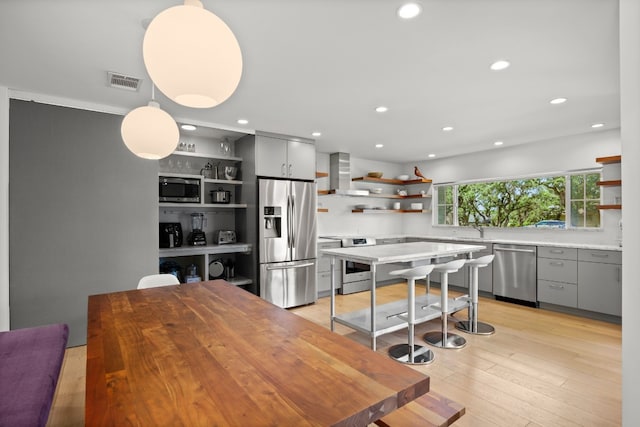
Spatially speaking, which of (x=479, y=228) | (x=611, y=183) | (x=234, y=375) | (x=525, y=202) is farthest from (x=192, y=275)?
(x=611, y=183)

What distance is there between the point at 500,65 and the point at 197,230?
370 centimetres

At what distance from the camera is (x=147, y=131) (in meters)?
1.73

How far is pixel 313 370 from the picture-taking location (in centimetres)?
102

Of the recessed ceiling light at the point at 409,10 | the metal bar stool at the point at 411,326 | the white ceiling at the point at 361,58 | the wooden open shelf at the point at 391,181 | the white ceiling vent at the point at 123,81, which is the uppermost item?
the white ceiling at the point at 361,58

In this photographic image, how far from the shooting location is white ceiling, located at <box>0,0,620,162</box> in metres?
1.76

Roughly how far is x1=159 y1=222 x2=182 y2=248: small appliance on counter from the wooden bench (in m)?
3.34

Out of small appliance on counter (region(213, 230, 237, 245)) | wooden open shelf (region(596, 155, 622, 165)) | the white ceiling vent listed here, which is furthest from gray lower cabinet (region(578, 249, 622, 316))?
the white ceiling vent

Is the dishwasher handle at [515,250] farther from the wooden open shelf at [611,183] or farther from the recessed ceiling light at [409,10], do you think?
the recessed ceiling light at [409,10]

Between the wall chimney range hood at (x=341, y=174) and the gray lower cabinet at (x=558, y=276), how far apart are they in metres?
2.87

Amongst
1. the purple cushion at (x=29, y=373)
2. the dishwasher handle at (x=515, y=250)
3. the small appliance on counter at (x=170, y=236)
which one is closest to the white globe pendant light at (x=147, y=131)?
the purple cushion at (x=29, y=373)

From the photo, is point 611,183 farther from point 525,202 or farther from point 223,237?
point 223,237

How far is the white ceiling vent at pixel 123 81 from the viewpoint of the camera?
8.28 ft

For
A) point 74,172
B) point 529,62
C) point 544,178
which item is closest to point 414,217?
point 544,178

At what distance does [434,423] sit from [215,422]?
81 centimetres
